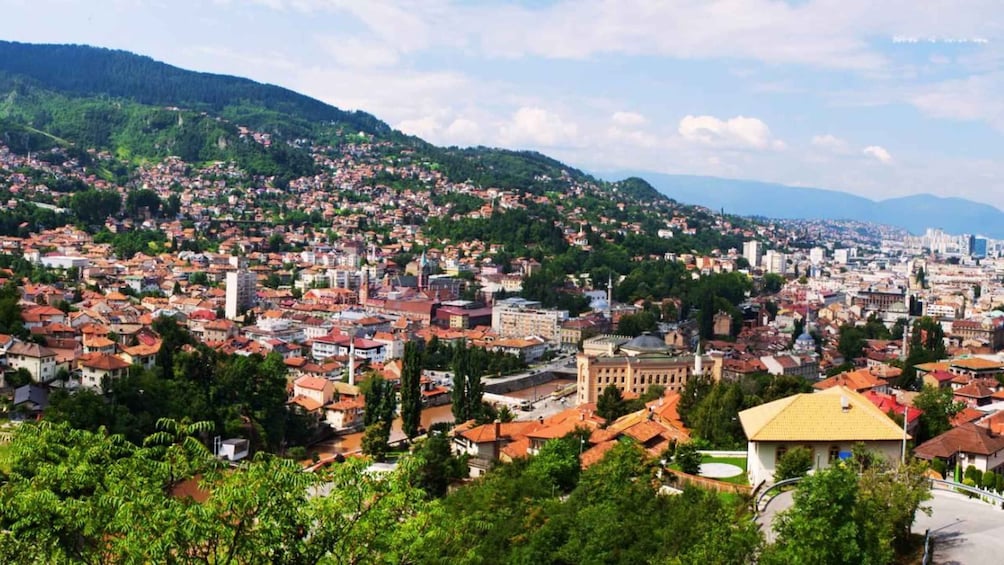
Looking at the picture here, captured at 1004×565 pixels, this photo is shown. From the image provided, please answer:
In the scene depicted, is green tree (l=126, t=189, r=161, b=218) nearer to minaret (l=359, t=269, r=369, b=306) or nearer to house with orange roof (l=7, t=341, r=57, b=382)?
minaret (l=359, t=269, r=369, b=306)

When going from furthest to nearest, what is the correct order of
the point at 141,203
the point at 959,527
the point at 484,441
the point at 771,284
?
1. the point at 771,284
2. the point at 141,203
3. the point at 484,441
4. the point at 959,527

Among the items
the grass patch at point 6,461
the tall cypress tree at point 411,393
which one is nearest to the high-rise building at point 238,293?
the tall cypress tree at point 411,393

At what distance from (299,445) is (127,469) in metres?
19.9

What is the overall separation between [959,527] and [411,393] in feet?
54.0

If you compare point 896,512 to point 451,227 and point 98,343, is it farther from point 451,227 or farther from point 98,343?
point 451,227

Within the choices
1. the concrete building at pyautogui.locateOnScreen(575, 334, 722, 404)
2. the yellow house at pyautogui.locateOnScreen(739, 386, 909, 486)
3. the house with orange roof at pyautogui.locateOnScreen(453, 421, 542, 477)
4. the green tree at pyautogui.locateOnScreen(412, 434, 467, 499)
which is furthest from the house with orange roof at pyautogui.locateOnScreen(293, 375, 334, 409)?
the yellow house at pyautogui.locateOnScreen(739, 386, 909, 486)

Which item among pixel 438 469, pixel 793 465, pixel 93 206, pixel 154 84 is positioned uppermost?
pixel 154 84

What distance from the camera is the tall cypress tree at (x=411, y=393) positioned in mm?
24375

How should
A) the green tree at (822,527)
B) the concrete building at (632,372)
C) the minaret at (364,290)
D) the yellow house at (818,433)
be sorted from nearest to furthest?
the green tree at (822,527)
the yellow house at (818,433)
the concrete building at (632,372)
the minaret at (364,290)

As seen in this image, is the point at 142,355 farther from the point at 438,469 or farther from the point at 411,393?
the point at 438,469

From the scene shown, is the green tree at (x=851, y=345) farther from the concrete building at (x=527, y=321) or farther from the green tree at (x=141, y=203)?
the green tree at (x=141, y=203)

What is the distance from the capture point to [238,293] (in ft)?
143

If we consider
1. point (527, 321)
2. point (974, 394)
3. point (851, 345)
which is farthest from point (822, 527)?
point (527, 321)

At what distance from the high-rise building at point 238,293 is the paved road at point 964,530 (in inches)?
1419
